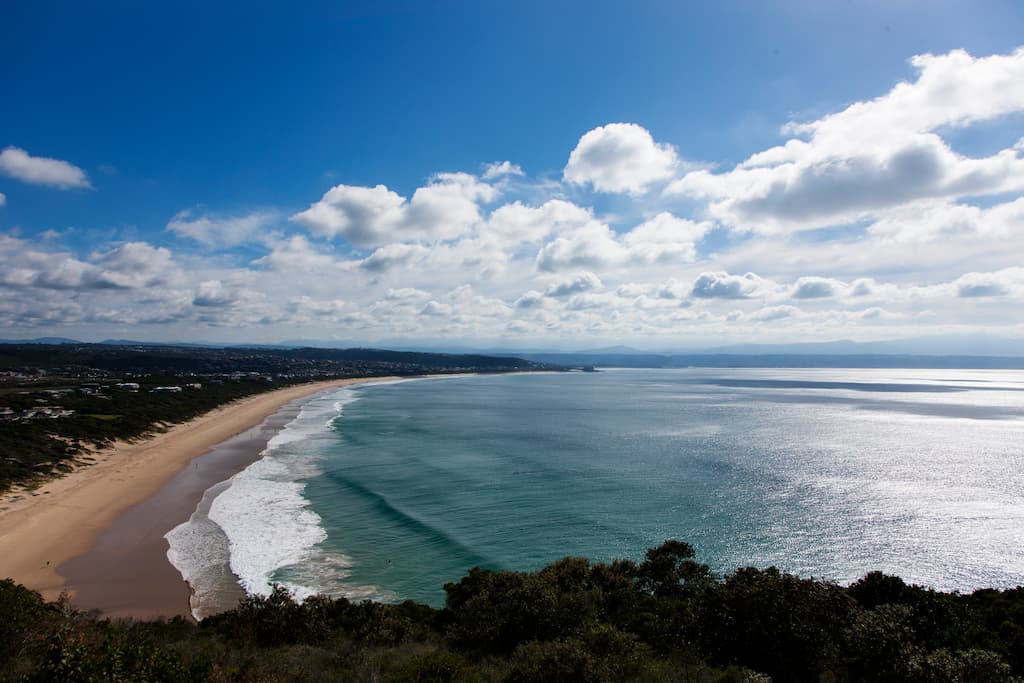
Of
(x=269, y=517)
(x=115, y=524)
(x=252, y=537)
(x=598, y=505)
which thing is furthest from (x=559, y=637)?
(x=115, y=524)

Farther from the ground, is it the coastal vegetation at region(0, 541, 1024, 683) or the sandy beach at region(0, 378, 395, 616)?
the coastal vegetation at region(0, 541, 1024, 683)

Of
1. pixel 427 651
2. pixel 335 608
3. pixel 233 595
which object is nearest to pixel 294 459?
pixel 233 595

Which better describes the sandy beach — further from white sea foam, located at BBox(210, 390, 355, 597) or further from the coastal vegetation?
the coastal vegetation

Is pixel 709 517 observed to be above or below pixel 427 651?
below

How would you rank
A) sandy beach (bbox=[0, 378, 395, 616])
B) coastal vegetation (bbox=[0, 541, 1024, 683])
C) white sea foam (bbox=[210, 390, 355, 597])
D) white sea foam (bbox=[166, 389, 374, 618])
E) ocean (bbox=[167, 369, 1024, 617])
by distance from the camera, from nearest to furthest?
coastal vegetation (bbox=[0, 541, 1024, 683]), sandy beach (bbox=[0, 378, 395, 616]), white sea foam (bbox=[166, 389, 374, 618]), white sea foam (bbox=[210, 390, 355, 597]), ocean (bbox=[167, 369, 1024, 617])

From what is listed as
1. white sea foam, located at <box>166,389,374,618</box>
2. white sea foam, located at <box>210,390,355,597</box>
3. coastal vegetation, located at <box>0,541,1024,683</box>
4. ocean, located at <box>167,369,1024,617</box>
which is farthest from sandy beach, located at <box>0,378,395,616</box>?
coastal vegetation, located at <box>0,541,1024,683</box>

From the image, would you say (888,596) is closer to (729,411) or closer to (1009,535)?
(1009,535)

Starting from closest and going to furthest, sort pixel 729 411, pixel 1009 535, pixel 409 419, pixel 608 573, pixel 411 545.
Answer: pixel 608 573
pixel 411 545
pixel 1009 535
pixel 409 419
pixel 729 411
